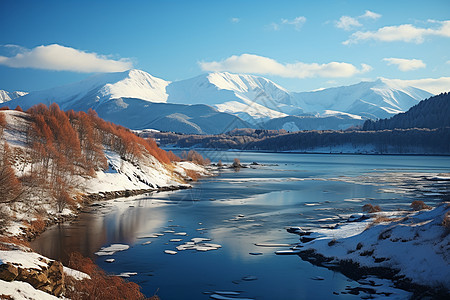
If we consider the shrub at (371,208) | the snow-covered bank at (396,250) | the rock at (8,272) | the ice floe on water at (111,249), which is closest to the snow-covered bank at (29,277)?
the rock at (8,272)

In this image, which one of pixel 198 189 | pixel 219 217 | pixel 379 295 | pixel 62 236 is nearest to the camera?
pixel 379 295

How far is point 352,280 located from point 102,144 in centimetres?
4825

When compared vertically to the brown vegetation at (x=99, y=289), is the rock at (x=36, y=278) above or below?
above

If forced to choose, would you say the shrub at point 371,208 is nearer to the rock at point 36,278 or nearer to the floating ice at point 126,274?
the floating ice at point 126,274

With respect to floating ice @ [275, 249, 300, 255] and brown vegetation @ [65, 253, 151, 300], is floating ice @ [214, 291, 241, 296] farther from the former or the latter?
floating ice @ [275, 249, 300, 255]

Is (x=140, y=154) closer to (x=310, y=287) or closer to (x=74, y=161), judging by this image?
(x=74, y=161)

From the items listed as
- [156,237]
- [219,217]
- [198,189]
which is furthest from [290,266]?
[198,189]

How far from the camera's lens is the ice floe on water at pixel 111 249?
78.8 feet

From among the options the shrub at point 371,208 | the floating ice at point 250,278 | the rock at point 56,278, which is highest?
the rock at point 56,278

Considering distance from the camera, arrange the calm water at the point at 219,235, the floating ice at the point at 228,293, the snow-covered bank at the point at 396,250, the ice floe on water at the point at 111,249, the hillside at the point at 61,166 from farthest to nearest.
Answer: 1. the hillside at the point at 61,166
2. the ice floe on water at the point at 111,249
3. the calm water at the point at 219,235
4. the snow-covered bank at the point at 396,250
5. the floating ice at the point at 228,293

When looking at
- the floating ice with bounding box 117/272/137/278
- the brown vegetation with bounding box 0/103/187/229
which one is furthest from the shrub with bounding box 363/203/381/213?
the brown vegetation with bounding box 0/103/187/229

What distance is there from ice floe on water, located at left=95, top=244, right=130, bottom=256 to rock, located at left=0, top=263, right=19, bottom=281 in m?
12.2

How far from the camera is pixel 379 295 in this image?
56.0 ft

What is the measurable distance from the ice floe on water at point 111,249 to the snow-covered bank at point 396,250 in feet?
35.8
